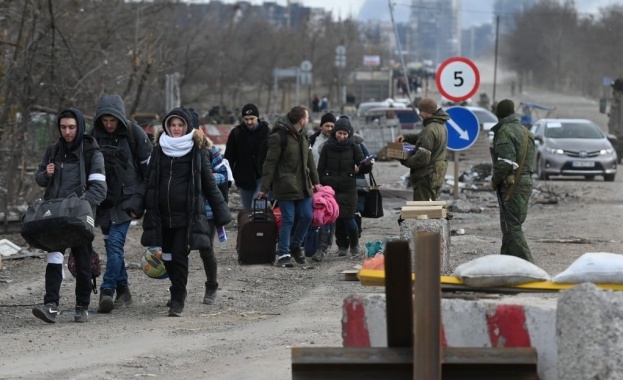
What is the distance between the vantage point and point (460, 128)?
19.5 metres

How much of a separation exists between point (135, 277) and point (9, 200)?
7.46m

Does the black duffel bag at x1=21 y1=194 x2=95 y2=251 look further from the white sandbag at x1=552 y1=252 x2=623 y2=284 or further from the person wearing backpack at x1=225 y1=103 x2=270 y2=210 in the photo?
the person wearing backpack at x1=225 y1=103 x2=270 y2=210

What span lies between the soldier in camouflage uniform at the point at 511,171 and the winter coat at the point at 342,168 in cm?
234

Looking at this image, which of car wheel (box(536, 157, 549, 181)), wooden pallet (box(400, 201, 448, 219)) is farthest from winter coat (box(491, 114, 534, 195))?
car wheel (box(536, 157, 549, 181))

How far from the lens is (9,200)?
A: 21.0 metres

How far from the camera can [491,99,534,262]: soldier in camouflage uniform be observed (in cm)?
1302

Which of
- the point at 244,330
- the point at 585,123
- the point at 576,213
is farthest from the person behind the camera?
the point at 585,123

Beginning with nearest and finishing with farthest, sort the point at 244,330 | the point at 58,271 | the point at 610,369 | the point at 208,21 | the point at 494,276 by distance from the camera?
the point at 610,369, the point at 494,276, the point at 244,330, the point at 58,271, the point at 208,21

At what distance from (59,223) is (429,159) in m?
4.63

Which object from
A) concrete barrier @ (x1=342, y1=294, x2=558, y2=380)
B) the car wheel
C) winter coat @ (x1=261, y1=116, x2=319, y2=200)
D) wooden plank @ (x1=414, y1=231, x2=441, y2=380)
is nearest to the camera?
wooden plank @ (x1=414, y1=231, x2=441, y2=380)

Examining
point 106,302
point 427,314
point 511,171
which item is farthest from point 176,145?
point 427,314

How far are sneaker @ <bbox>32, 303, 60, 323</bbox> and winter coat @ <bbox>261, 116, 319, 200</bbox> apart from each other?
13.4 feet

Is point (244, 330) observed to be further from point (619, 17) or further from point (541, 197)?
point (619, 17)

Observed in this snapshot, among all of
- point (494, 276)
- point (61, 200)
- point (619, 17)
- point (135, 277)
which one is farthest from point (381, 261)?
point (619, 17)
